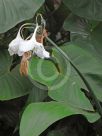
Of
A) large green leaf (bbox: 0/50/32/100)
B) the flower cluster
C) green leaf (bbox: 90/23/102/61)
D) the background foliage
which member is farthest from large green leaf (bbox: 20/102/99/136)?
green leaf (bbox: 90/23/102/61)

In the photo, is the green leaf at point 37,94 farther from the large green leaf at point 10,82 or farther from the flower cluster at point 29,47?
the flower cluster at point 29,47

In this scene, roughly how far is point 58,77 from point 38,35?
239mm

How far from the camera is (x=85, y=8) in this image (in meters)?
1.45

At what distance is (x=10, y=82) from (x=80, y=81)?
23 cm

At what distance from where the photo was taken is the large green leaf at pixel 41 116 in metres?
1.01

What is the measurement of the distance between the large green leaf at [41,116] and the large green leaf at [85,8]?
1.41 ft

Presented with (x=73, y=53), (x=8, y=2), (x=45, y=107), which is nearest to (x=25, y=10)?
(x=8, y=2)

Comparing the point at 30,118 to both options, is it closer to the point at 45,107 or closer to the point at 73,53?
the point at 45,107

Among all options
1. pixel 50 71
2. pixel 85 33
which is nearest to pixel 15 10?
pixel 50 71

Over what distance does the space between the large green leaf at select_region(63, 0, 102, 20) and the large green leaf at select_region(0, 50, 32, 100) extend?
0.90ft

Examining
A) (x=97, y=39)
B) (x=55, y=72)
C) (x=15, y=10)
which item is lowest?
(x=97, y=39)

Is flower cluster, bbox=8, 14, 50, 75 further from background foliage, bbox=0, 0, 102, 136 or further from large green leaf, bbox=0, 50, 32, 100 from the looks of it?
large green leaf, bbox=0, 50, 32, 100

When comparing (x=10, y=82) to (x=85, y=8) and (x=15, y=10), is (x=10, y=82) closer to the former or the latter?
(x=15, y=10)

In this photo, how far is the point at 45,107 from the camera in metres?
1.08
